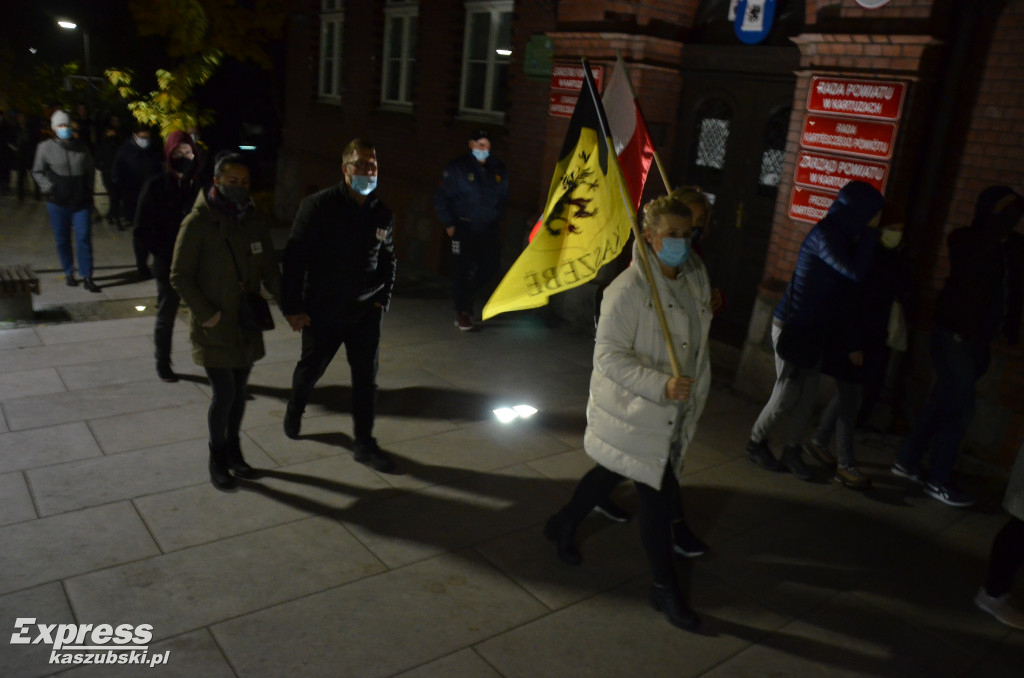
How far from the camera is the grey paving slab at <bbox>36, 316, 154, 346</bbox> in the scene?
7398 millimetres

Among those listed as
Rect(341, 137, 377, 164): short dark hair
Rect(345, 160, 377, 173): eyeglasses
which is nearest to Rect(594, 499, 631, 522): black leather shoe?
Rect(345, 160, 377, 173): eyeglasses

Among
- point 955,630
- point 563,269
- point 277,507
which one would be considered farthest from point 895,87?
point 277,507

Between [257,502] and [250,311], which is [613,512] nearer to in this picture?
[257,502]

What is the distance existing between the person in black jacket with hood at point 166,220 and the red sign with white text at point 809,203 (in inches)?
189

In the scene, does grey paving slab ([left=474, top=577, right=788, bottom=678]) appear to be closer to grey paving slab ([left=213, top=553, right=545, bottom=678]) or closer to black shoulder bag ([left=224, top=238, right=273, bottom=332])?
grey paving slab ([left=213, top=553, right=545, bottom=678])

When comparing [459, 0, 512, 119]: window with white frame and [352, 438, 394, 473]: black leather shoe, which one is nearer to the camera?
[352, 438, 394, 473]: black leather shoe

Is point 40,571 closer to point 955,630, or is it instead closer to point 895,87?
point 955,630

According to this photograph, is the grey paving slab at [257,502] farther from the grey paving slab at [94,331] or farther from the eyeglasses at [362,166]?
the grey paving slab at [94,331]

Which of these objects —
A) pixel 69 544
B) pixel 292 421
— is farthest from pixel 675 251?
pixel 69 544

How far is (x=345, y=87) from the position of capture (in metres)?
14.1

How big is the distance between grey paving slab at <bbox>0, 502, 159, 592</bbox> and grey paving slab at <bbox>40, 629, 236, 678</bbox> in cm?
76

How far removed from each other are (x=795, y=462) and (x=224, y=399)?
3.76 metres

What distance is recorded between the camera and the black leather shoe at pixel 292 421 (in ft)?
18.1

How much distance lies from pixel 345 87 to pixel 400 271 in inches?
169
